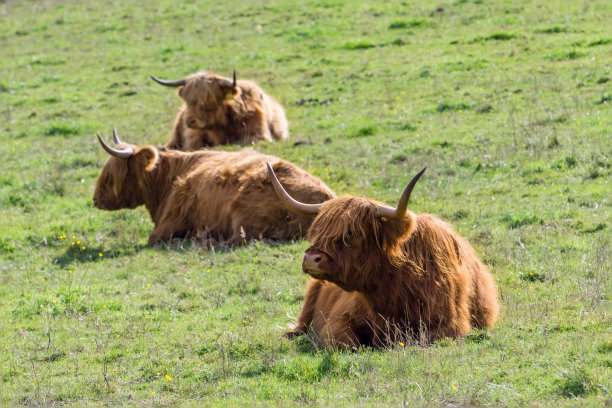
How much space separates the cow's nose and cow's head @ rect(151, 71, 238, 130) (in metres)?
8.34

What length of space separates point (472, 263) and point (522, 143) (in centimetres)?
470

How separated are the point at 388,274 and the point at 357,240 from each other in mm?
386

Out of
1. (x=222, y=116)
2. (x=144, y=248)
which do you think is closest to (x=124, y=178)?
(x=144, y=248)

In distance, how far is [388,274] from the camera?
625 cm

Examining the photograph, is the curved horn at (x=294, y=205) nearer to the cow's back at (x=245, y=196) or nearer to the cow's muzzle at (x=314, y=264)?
the cow's muzzle at (x=314, y=264)

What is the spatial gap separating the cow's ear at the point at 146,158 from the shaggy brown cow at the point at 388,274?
546cm

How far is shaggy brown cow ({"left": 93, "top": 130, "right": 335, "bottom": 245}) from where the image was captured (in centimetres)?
1011

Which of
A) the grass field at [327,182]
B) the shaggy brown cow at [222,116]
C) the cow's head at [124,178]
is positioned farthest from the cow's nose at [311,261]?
the shaggy brown cow at [222,116]

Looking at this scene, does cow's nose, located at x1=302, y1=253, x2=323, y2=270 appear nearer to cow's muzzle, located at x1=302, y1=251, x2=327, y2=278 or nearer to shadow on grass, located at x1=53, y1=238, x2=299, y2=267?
cow's muzzle, located at x1=302, y1=251, x2=327, y2=278

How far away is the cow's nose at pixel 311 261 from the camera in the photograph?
5844 mm

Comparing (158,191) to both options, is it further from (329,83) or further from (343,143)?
(329,83)

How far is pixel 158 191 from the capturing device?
11.6 meters

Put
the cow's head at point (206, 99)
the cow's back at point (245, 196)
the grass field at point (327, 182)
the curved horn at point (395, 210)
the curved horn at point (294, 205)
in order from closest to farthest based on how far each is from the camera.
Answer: the grass field at point (327, 182)
the curved horn at point (395, 210)
the curved horn at point (294, 205)
the cow's back at point (245, 196)
the cow's head at point (206, 99)

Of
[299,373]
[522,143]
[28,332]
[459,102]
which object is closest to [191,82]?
[459,102]
